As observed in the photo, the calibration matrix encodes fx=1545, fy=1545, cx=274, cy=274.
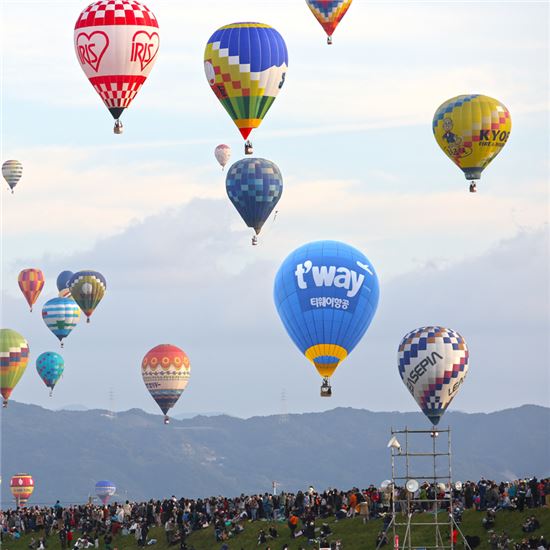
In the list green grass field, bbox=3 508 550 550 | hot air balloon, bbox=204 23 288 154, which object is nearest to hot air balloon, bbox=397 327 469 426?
green grass field, bbox=3 508 550 550

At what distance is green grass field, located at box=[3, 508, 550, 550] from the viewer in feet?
202

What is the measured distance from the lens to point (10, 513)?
88.3 meters

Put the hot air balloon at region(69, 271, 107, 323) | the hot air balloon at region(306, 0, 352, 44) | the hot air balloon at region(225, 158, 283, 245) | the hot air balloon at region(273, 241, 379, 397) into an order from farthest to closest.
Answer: the hot air balloon at region(69, 271, 107, 323)
the hot air balloon at region(225, 158, 283, 245)
the hot air balloon at region(306, 0, 352, 44)
the hot air balloon at region(273, 241, 379, 397)

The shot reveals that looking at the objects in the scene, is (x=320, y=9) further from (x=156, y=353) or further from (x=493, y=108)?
(x=156, y=353)

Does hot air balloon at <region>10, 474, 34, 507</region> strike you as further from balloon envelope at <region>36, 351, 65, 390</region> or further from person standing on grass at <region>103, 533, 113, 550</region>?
person standing on grass at <region>103, 533, 113, 550</region>

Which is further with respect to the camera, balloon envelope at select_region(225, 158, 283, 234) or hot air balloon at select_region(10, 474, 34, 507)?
hot air balloon at select_region(10, 474, 34, 507)

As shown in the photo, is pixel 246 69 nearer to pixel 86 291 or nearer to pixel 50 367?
pixel 86 291

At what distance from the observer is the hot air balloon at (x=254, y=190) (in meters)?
91.4

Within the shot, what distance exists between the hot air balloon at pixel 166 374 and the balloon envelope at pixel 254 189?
21215 millimetres

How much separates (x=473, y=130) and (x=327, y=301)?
15723 mm

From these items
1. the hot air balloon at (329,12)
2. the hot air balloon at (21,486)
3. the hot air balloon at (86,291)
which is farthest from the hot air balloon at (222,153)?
the hot air balloon at (329,12)

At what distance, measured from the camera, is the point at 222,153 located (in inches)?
5177

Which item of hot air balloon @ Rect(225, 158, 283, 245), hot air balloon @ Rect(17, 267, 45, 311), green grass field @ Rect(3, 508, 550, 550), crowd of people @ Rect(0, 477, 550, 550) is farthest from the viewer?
hot air balloon @ Rect(17, 267, 45, 311)

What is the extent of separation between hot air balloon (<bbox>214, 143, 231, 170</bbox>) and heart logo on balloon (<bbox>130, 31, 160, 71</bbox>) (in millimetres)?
55207
